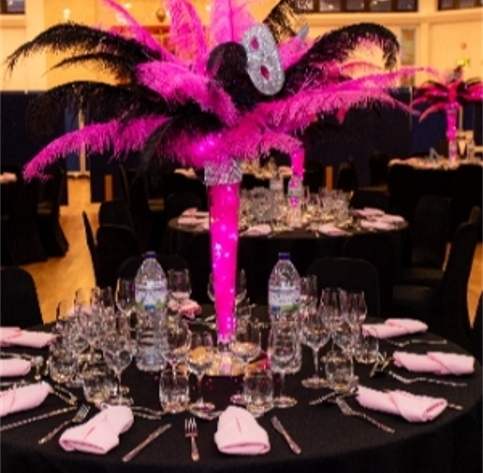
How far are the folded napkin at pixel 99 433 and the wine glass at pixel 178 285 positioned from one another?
3.92 feet

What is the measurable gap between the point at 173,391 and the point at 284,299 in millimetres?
656

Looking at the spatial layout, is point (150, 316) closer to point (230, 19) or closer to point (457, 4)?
point (230, 19)

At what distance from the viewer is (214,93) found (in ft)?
9.66

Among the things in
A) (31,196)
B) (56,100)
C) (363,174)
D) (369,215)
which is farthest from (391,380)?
(363,174)

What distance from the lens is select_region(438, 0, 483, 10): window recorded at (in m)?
17.9

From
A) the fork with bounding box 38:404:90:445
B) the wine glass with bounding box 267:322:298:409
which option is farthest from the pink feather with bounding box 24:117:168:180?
the fork with bounding box 38:404:90:445

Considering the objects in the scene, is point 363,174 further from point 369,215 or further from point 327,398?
point 327,398

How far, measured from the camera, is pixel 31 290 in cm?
405

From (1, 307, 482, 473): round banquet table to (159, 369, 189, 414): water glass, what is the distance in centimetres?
4

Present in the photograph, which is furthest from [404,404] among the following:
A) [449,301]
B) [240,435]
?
[449,301]

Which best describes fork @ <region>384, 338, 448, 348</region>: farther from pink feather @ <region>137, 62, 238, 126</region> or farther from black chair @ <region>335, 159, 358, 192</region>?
black chair @ <region>335, 159, 358, 192</region>

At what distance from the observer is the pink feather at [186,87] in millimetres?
2897

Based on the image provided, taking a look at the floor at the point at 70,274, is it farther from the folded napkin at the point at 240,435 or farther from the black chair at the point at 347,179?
the folded napkin at the point at 240,435

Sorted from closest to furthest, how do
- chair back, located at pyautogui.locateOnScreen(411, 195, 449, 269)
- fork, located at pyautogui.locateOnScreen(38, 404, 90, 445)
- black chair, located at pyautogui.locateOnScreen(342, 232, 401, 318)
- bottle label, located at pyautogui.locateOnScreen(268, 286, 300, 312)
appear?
fork, located at pyautogui.locateOnScreen(38, 404, 90, 445)
bottle label, located at pyautogui.locateOnScreen(268, 286, 300, 312)
black chair, located at pyautogui.locateOnScreen(342, 232, 401, 318)
chair back, located at pyautogui.locateOnScreen(411, 195, 449, 269)
